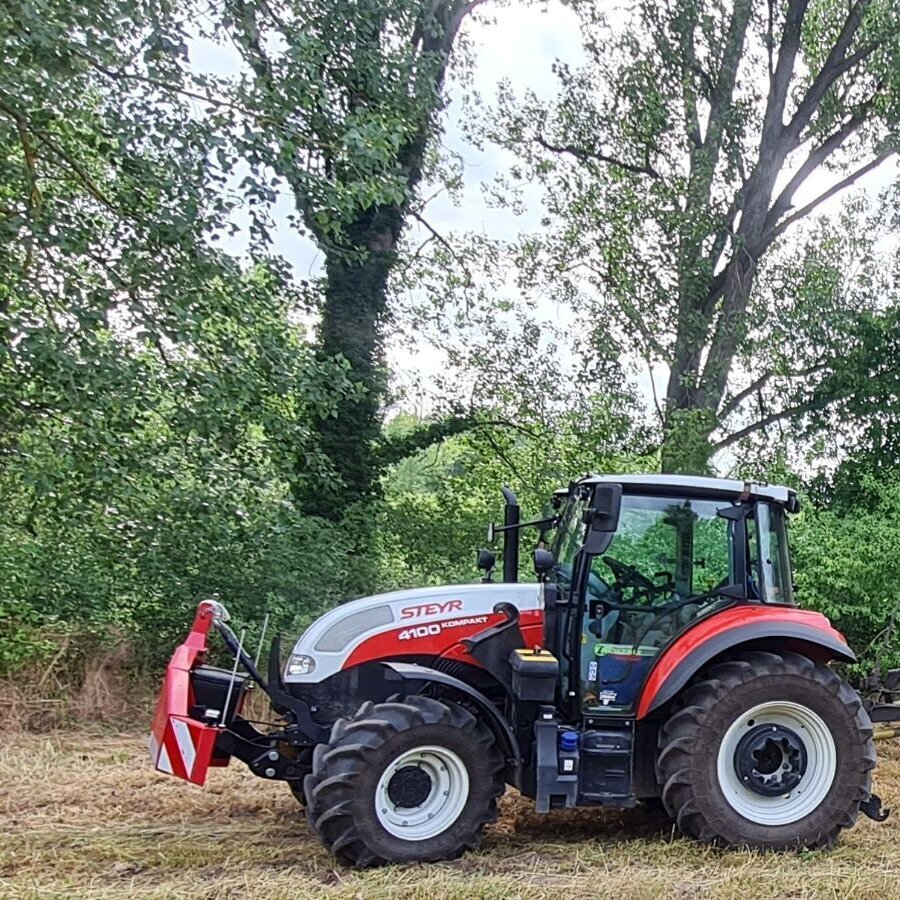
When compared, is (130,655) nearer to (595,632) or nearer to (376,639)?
(376,639)

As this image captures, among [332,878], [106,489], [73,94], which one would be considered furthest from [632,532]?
[73,94]

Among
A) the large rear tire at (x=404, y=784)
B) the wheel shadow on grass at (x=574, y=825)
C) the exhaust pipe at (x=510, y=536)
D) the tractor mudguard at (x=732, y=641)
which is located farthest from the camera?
the exhaust pipe at (x=510, y=536)

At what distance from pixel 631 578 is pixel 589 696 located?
26.4 inches

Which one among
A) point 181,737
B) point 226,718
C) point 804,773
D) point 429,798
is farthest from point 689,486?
point 181,737

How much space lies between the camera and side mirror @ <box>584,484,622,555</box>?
427 cm

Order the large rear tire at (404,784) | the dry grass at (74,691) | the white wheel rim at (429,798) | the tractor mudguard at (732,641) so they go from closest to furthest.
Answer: the large rear tire at (404,784) → the white wheel rim at (429,798) → the tractor mudguard at (732,641) → the dry grass at (74,691)

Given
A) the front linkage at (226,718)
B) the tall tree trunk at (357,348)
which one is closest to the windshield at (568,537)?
the front linkage at (226,718)

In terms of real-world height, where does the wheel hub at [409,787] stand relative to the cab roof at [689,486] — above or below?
below

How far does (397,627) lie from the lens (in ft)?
14.8

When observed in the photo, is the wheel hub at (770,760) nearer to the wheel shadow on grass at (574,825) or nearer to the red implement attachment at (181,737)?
the wheel shadow on grass at (574,825)

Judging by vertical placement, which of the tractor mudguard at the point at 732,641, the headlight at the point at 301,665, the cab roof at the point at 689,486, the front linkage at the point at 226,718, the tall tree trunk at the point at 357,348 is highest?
the tall tree trunk at the point at 357,348

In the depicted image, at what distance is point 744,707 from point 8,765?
4721 mm

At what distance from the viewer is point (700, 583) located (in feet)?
15.7

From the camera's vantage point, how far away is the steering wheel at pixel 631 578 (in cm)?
474
